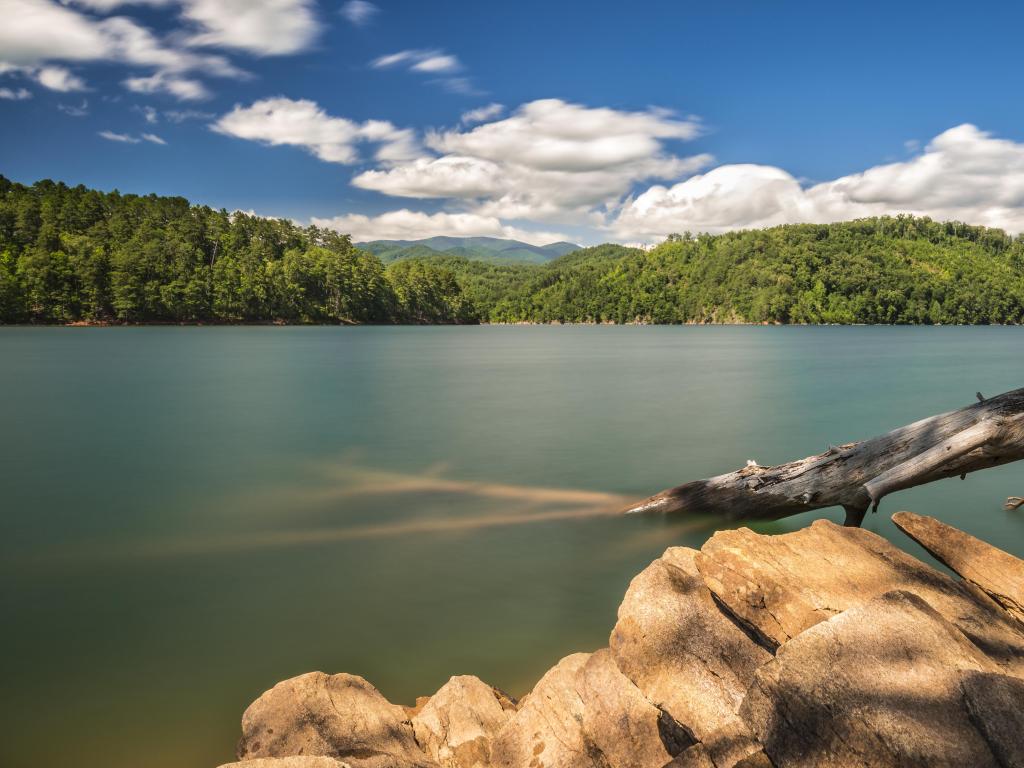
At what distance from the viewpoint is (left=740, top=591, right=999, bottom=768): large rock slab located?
9.12ft

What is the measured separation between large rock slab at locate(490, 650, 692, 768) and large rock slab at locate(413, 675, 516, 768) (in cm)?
19

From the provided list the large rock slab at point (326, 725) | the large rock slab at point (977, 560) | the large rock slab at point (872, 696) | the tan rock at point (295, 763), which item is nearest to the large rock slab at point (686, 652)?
the large rock slab at point (872, 696)

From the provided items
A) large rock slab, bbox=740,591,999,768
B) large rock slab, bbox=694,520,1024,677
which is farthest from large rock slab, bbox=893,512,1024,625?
large rock slab, bbox=740,591,999,768

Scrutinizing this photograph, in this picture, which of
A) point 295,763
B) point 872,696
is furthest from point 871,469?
point 295,763

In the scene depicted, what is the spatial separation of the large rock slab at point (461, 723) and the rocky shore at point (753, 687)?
12 millimetres

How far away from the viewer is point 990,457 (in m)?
7.48

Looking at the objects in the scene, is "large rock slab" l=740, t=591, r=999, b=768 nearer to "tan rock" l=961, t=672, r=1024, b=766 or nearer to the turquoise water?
"tan rock" l=961, t=672, r=1024, b=766

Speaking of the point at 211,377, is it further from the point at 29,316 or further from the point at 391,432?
the point at 29,316

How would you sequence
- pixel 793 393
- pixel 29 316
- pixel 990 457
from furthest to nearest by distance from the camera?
pixel 29 316 → pixel 793 393 → pixel 990 457

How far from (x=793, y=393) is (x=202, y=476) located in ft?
88.1

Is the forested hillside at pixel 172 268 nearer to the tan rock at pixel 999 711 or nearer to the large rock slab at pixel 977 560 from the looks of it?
the large rock slab at pixel 977 560

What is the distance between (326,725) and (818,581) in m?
3.92

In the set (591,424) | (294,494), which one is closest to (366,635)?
(294,494)

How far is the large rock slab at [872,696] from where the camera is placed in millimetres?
2779
